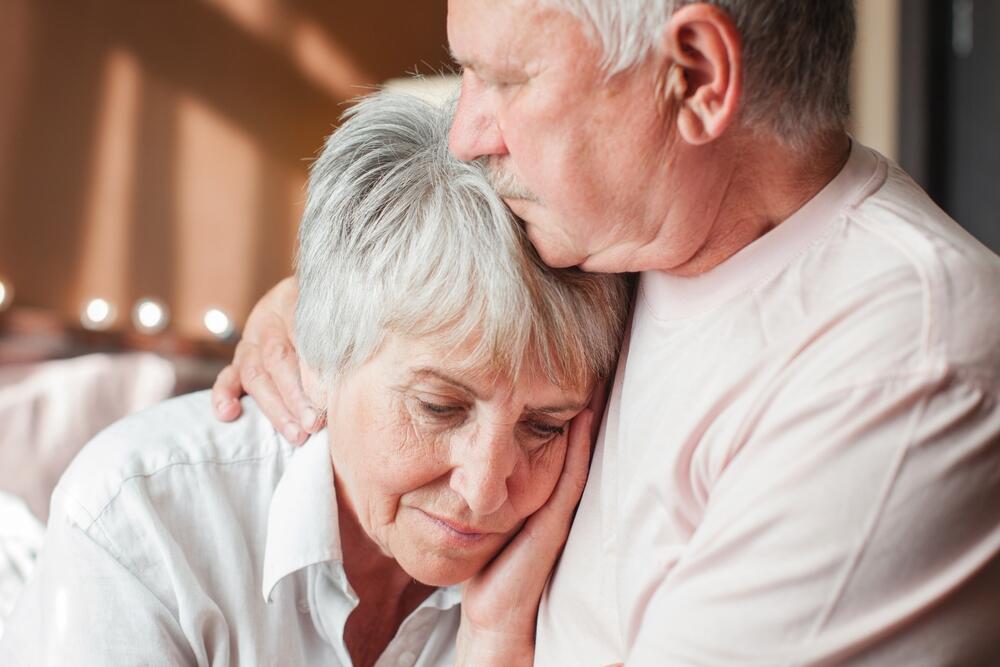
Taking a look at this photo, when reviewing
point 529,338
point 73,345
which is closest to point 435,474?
point 529,338

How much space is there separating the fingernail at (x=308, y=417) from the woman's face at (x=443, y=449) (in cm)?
8

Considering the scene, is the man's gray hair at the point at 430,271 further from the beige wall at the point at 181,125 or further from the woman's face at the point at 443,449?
the beige wall at the point at 181,125

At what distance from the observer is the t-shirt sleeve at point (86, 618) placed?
1436 millimetres

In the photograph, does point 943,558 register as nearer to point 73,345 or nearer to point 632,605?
point 632,605

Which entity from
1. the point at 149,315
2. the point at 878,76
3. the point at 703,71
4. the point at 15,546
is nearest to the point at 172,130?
the point at 149,315

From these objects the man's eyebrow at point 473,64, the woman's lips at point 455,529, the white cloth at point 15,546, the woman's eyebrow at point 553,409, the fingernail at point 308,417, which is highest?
the man's eyebrow at point 473,64

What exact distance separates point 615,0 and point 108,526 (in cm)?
94

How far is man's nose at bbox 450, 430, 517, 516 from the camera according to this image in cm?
143

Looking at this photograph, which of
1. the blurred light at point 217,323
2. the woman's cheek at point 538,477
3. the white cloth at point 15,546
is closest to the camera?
the woman's cheek at point 538,477

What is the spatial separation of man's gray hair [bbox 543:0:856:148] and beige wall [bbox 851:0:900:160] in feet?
9.69

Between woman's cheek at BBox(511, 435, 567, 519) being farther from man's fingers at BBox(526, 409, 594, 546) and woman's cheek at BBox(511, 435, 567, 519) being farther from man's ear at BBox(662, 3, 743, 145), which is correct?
man's ear at BBox(662, 3, 743, 145)

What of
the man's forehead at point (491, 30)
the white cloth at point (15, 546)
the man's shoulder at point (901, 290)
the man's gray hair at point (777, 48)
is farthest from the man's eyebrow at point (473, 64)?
the white cloth at point (15, 546)

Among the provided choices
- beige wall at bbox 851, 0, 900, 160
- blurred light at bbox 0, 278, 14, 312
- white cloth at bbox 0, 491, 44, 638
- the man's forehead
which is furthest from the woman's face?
beige wall at bbox 851, 0, 900, 160

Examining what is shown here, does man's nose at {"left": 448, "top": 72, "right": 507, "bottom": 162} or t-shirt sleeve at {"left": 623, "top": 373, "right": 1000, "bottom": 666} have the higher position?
man's nose at {"left": 448, "top": 72, "right": 507, "bottom": 162}
